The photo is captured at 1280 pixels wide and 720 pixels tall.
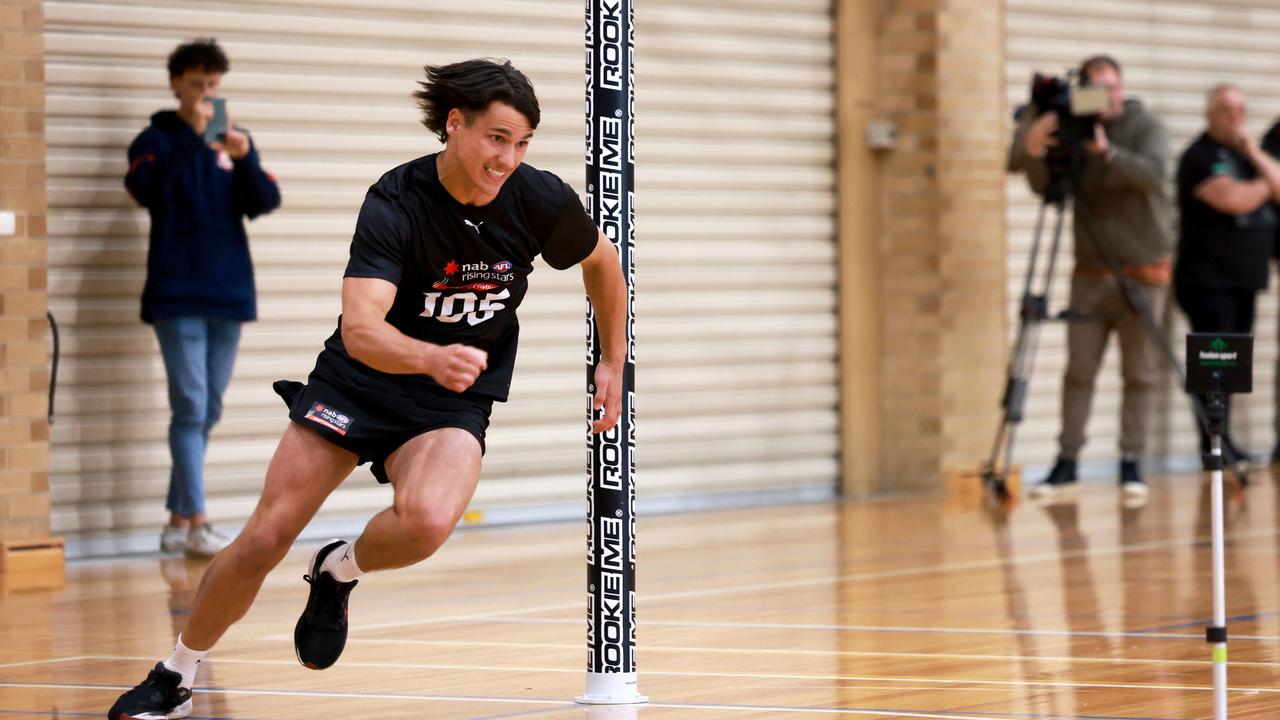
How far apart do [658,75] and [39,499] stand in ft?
14.6

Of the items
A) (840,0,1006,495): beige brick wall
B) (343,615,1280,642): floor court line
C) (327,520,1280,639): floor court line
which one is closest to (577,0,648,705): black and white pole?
(343,615,1280,642): floor court line

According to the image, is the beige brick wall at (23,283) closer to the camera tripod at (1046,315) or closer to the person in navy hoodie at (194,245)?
the person in navy hoodie at (194,245)

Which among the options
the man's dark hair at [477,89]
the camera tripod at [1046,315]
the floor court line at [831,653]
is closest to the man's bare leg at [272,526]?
the man's dark hair at [477,89]

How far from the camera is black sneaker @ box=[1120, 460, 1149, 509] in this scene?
37.2ft

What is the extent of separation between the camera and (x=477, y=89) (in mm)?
4656

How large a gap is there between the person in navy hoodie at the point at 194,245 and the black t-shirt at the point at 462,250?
3.92 metres

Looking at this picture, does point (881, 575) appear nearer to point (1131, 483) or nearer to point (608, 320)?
point (608, 320)

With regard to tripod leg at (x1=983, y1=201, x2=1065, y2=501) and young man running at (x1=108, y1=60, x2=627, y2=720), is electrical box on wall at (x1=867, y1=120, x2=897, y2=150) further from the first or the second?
young man running at (x1=108, y1=60, x2=627, y2=720)

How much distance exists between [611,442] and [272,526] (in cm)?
91

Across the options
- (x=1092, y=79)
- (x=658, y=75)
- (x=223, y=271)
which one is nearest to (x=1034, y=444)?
(x=1092, y=79)

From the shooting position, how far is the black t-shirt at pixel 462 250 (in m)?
4.71

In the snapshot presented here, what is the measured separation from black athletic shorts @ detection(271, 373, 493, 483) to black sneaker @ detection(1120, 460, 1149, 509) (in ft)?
23.5

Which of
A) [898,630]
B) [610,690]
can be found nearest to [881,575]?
[898,630]

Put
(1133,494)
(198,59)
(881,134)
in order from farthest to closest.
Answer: (881,134), (1133,494), (198,59)
